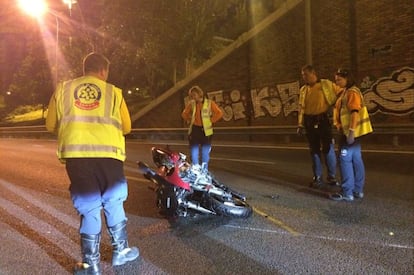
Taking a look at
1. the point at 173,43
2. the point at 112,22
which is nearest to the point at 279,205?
the point at 173,43

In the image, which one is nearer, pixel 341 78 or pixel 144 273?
pixel 144 273

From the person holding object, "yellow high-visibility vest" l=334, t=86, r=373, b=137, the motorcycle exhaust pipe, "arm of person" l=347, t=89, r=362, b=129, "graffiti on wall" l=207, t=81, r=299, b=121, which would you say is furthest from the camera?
"graffiti on wall" l=207, t=81, r=299, b=121

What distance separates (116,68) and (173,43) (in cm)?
643

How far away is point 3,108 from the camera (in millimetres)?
50125

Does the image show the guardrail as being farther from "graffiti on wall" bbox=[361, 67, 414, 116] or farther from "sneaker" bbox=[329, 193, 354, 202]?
"sneaker" bbox=[329, 193, 354, 202]

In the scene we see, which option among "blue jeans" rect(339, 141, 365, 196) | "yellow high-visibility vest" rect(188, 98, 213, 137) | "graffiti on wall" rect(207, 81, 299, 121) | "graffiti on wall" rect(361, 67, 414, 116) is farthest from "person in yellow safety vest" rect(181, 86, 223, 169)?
"graffiti on wall" rect(207, 81, 299, 121)

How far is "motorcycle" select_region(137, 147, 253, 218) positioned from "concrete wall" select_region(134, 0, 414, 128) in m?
11.7

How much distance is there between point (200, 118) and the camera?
7930mm

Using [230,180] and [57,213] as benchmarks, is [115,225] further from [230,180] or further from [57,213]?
[230,180]

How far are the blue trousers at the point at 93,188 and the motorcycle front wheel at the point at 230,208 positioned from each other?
1.63m

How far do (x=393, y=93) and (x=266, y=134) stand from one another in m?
4.88

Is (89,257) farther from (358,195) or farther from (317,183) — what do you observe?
(317,183)

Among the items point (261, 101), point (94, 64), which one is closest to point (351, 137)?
point (94, 64)

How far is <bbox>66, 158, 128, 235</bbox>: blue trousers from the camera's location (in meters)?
3.86
